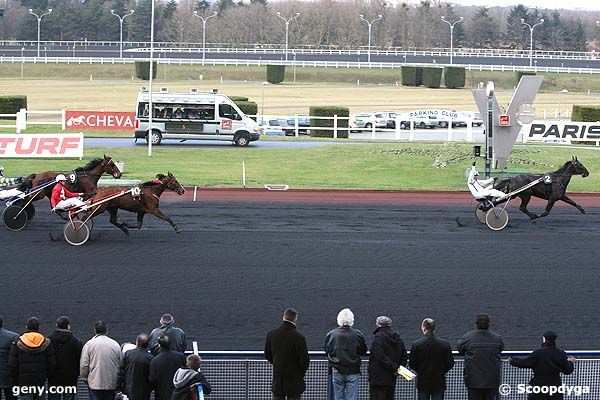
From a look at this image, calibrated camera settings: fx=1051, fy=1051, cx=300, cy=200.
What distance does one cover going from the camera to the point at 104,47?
379 ft

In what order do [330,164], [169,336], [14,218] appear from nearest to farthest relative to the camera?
[169,336] → [14,218] → [330,164]

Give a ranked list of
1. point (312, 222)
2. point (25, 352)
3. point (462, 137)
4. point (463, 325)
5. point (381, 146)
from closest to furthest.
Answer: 1. point (25, 352)
2. point (463, 325)
3. point (312, 222)
4. point (381, 146)
5. point (462, 137)

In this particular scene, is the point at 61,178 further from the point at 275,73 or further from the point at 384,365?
the point at 275,73

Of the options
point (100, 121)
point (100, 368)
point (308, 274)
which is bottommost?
point (308, 274)

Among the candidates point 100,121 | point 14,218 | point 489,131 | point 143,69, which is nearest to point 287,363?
point 14,218

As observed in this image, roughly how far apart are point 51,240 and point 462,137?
26750mm

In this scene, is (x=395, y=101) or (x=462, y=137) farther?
(x=395, y=101)

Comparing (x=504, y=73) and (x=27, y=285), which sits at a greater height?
(x=504, y=73)

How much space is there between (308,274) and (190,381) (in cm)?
772

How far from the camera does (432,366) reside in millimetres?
9047

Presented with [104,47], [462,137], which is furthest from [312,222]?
[104,47]

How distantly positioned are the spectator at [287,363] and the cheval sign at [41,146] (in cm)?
2160

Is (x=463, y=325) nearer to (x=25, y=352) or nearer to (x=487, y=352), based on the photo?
(x=487, y=352)

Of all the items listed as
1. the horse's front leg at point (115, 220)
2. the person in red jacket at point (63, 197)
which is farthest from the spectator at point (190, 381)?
the horse's front leg at point (115, 220)
